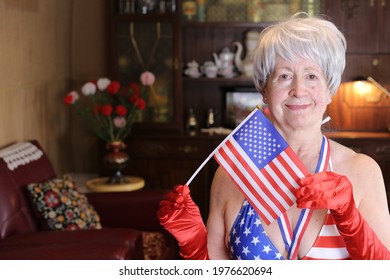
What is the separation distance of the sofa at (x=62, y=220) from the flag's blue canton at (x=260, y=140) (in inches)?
39.2

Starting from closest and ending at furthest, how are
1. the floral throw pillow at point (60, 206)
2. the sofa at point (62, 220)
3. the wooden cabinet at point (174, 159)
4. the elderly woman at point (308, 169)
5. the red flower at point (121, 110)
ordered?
the elderly woman at point (308, 169) → the sofa at point (62, 220) → the floral throw pillow at point (60, 206) → the red flower at point (121, 110) → the wooden cabinet at point (174, 159)

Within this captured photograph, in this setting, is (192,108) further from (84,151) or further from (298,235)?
(298,235)

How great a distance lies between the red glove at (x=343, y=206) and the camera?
1.46m

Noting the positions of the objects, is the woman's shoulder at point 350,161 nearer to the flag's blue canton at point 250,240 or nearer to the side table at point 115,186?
the flag's blue canton at point 250,240

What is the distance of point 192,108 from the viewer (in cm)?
491

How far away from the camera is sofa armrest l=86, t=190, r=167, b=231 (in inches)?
137

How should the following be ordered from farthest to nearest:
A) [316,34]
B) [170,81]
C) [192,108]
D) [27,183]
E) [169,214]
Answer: [192,108] → [170,81] → [27,183] → [169,214] → [316,34]

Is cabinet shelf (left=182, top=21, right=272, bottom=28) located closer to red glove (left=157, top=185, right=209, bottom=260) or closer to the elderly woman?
the elderly woman

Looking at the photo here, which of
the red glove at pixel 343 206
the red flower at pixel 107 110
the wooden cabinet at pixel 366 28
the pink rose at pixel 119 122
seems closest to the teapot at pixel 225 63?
the wooden cabinet at pixel 366 28

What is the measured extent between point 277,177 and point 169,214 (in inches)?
10.9

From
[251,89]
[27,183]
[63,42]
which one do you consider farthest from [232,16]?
[27,183]

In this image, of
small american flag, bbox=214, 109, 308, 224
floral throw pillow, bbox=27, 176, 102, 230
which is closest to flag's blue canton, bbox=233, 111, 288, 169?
small american flag, bbox=214, 109, 308, 224

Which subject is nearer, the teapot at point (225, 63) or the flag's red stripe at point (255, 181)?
the flag's red stripe at point (255, 181)

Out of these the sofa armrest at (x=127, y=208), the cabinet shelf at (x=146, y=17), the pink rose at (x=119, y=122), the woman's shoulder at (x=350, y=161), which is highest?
the cabinet shelf at (x=146, y=17)
